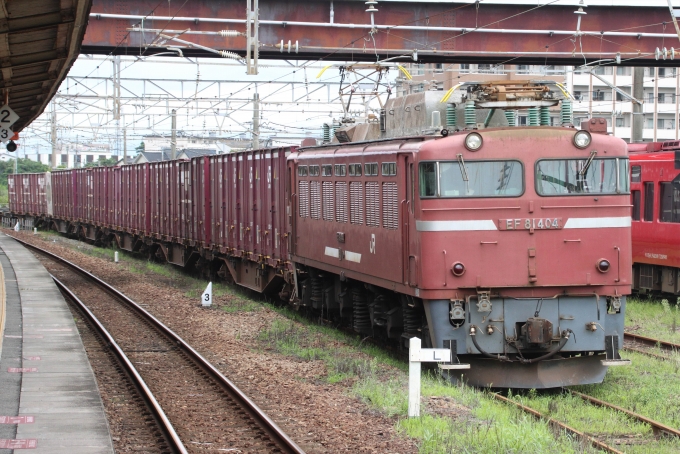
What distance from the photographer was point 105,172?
41969 millimetres

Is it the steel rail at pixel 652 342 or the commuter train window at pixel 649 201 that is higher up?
the commuter train window at pixel 649 201

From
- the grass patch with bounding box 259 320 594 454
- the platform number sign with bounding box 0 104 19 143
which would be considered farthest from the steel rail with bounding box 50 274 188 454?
the platform number sign with bounding box 0 104 19 143

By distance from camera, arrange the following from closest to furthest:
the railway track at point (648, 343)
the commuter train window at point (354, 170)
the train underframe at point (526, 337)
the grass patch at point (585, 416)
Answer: the grass patch at point (585, 416)
the train underframe at point (526, 337)
the commuter train window at point (354, 170)
the railway track at point (648, 343)

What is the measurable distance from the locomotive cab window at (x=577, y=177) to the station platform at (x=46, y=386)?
5.67 metres

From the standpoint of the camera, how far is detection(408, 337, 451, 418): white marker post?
32.3 feet

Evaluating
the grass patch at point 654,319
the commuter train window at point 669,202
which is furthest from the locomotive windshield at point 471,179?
the commuter train window at point 669,202

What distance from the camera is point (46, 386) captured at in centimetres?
1144

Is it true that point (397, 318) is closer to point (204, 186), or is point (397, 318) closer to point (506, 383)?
point (506, 383)

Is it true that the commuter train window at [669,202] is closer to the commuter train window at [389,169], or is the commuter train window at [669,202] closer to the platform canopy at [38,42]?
the commuter train window at [389,169]

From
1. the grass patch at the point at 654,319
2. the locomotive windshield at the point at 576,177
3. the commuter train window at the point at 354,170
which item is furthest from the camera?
the grass patch at the point at 654,319

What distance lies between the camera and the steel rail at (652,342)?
573 inches

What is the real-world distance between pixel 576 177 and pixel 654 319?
710 cm

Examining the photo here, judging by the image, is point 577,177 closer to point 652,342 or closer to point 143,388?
point 652,342

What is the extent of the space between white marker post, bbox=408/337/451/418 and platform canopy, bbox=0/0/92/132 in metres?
5.47
